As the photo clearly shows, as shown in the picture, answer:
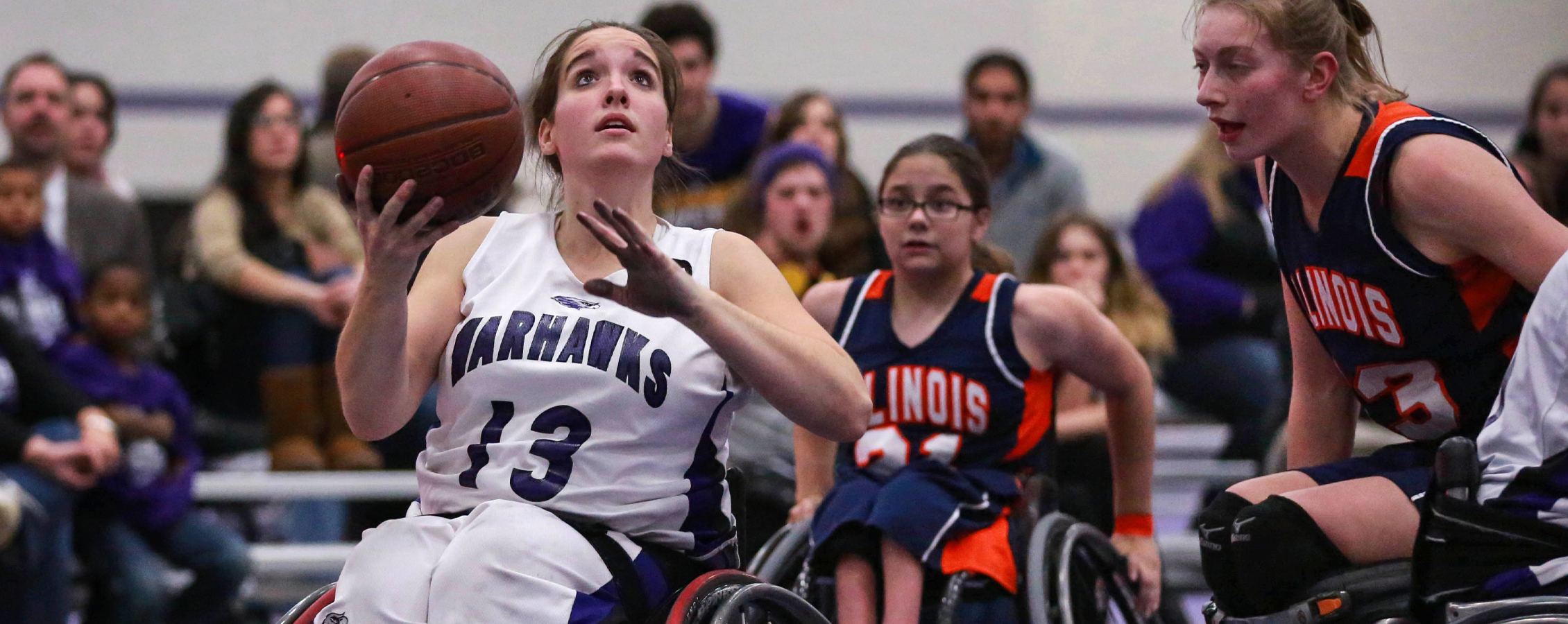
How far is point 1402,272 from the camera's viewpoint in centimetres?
213

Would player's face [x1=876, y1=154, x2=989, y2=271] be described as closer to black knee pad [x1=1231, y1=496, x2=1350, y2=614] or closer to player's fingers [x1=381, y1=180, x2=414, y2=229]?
black knee pad [x1=1231, y1=496, x2=1350, y2=614]

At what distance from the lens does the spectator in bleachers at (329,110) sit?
4434mm

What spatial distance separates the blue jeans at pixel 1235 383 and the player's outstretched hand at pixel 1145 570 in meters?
1.78

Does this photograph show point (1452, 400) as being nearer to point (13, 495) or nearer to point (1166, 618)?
point (1166, 618)

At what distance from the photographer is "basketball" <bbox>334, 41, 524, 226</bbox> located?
6.06 ft

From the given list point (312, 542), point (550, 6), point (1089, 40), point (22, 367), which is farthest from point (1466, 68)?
point (22, 367)

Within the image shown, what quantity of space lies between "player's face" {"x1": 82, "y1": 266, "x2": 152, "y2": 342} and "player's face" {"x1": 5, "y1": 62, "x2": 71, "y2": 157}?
648 mm

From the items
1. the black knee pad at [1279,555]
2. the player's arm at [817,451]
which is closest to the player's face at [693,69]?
the player's arm at [817,451]

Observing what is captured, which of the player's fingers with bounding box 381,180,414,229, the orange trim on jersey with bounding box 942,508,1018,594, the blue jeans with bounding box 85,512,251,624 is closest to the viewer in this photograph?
the player's fingers with bounding box 381,180,414,229

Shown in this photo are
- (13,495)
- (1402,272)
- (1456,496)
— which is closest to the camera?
(1456,496)

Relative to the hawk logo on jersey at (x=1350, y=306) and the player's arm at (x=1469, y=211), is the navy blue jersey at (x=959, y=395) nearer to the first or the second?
the hawk logo on jersey at (x=1350, y=306)

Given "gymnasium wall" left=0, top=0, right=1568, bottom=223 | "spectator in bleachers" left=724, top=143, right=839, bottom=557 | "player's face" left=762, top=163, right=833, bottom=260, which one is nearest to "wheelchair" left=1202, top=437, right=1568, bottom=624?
"spectator in bleachers" left=724, top=143, right=839, bottom=557

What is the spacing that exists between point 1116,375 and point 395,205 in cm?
154

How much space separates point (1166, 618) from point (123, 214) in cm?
336
